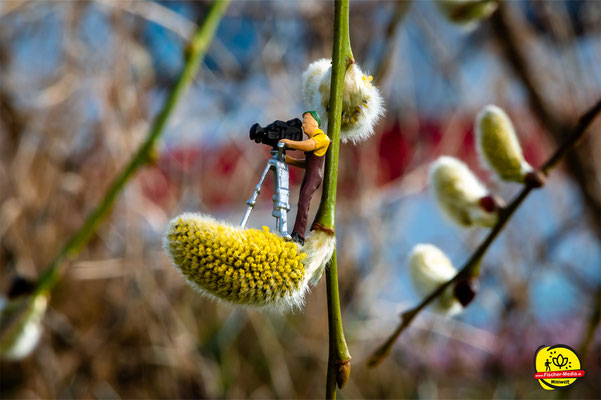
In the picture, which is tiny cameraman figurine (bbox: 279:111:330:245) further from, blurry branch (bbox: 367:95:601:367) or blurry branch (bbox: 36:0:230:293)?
blurry branch (bbox: 36:0:230:293)

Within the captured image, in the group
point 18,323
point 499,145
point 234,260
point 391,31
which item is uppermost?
point 391,31

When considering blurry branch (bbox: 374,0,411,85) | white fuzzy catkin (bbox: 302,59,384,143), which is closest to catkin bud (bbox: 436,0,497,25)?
blurry branch (bbox: 374,0,411,85)

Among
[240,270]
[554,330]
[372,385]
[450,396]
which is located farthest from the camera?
[554,330]

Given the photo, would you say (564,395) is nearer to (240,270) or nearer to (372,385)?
(240,270)

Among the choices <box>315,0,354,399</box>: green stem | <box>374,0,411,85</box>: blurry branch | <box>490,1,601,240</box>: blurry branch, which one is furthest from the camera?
<box>490,1,601,240</box>: blurry branch

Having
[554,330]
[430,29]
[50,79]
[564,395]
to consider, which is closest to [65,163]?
[50,79]

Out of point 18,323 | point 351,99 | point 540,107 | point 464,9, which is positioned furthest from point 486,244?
point 540,107

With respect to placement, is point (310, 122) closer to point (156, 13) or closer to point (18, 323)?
point (18, 323)
